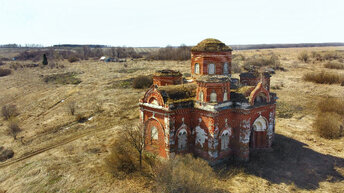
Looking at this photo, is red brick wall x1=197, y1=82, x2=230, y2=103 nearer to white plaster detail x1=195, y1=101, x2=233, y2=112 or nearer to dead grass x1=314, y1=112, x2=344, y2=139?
white plaster detail x1=195, y1=101, x2=233, y2=112

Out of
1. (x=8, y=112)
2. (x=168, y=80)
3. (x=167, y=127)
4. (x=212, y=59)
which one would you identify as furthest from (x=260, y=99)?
(x=8, y=112)

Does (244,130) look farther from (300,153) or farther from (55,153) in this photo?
(55,153)

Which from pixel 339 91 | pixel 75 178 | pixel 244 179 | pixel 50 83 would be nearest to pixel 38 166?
pixel 75 178

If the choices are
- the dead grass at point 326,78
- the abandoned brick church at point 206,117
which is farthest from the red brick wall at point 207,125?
the dead grass at point 326,78

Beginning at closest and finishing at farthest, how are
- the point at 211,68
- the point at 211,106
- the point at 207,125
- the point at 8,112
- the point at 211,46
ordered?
the point at 211,106
the point at 207,125
the point at 211,46
the point at 211,68
the point at 8,112

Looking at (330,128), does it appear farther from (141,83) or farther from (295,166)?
(141,83)

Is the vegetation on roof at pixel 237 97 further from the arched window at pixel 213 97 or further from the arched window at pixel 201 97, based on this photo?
the arched window at pixel 201 97

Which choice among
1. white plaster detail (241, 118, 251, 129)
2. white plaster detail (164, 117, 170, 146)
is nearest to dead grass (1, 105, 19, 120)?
white plaster detail (164, 117, 170, 146)
